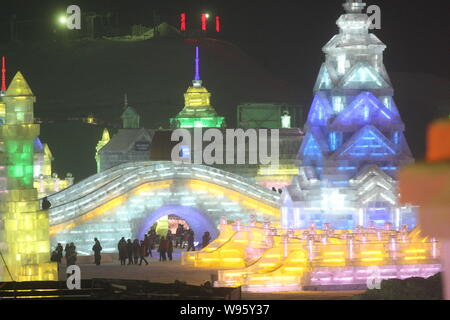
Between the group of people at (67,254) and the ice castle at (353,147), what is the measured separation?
6.68 meters

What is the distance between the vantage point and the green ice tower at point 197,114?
6631cm

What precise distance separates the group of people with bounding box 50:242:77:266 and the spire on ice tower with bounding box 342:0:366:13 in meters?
10.8

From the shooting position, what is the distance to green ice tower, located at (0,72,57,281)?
29141 mm

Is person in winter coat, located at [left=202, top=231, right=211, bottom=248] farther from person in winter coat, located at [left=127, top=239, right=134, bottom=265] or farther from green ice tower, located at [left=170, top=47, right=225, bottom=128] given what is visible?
green ice tower, located at [left=170, top=47, right=225, bottom=128]

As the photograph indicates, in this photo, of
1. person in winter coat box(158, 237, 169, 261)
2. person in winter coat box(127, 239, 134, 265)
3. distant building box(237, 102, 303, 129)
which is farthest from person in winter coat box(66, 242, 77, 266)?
distant building box(237, 102, 303, 129)

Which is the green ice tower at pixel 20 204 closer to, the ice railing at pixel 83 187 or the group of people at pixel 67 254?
the group of people at pixel 67 254

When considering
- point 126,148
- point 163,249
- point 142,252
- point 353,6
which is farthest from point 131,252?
point 126,148

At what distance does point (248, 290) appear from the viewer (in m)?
29.6

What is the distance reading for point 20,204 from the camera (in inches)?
1156

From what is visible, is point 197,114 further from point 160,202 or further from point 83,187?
point 160,202

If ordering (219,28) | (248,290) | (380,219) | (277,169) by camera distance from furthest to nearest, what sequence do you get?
1. (219,28)
2. (277,169)
3. (380,219)
4. (248,290)

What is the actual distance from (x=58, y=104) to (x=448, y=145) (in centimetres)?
8717
